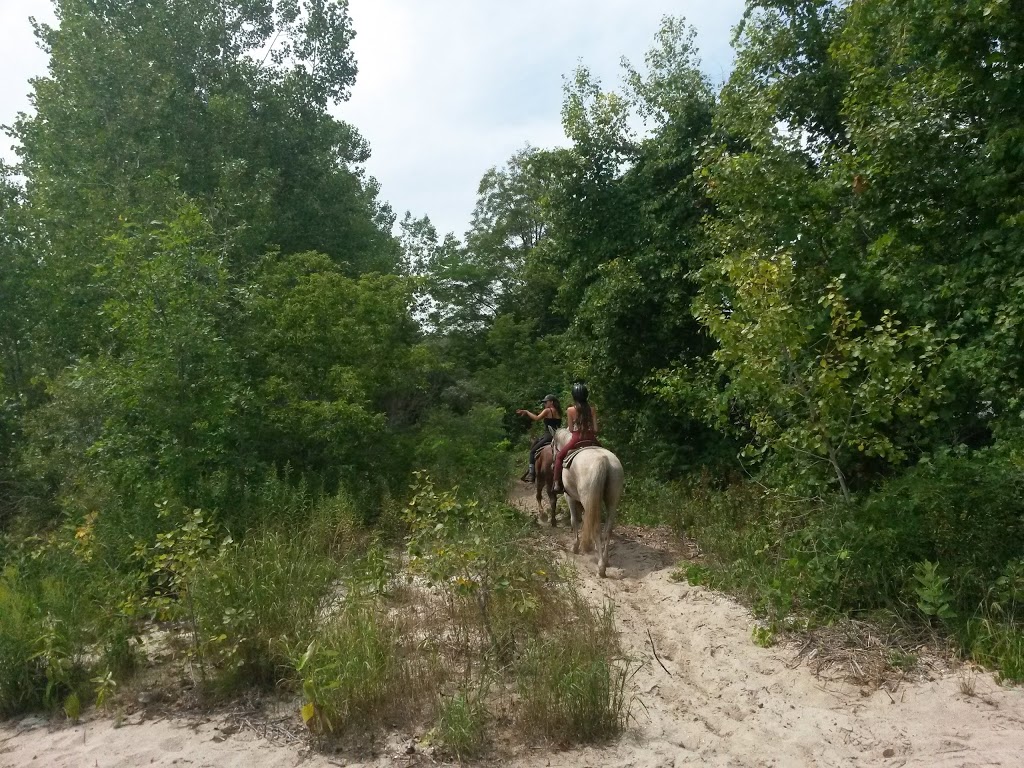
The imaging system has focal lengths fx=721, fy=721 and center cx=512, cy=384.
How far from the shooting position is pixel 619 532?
9703 millimetres

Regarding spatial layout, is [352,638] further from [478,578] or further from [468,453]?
[468,453]

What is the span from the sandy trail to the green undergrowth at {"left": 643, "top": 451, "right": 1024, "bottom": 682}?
0.43 m

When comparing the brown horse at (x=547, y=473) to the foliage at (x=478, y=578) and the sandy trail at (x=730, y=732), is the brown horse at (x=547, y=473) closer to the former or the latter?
the foliage at (x=478, y=578)

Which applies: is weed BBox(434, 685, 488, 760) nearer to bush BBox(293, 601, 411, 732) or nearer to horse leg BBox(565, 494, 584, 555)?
bush BBox(293, 601, 411, 732)

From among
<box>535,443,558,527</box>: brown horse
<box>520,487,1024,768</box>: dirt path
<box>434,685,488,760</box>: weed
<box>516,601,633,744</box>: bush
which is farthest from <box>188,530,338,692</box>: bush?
<box>535,443,558,527</box>: brown horse

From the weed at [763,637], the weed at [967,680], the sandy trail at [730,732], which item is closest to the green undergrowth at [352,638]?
the sandy trail at [730,732]

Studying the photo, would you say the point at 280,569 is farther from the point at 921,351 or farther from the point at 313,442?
the point at 921,351

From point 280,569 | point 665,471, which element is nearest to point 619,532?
point 665,471

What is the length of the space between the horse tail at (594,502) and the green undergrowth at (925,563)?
1.72m

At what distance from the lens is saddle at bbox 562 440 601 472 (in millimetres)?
8484

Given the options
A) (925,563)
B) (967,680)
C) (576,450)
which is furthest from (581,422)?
(967,680)

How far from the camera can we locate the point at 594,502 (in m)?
7.82

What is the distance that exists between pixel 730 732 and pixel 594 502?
3463 millimetres

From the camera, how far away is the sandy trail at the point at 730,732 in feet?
13.6
